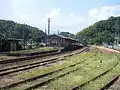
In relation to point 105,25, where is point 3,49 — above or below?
below

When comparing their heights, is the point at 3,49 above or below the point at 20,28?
below

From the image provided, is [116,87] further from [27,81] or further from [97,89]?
[27,81]

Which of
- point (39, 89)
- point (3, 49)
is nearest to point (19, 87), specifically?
point (39, 89)

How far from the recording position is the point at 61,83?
1306 centimetres

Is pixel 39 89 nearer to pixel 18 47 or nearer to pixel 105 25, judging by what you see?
pixel 18 47

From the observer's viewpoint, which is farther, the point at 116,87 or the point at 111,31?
the point at 111,31

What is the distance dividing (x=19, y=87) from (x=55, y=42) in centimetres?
7360

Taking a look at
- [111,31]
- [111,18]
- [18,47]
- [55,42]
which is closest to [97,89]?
[18,47]

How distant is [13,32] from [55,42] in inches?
1442

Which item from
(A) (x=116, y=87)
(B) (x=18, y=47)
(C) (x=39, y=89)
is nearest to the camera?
(C) (x=39, y=89)

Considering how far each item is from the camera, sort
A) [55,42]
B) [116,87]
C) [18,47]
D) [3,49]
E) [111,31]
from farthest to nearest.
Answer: [111,31] < [55,42] < [18,47] < [3,49] < [116,87]

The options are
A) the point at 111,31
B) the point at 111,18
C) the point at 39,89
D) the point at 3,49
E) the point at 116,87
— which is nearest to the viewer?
the point at 39,89

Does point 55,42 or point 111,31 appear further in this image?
point 111,31

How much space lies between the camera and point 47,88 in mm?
11719
